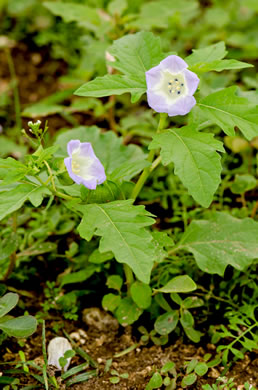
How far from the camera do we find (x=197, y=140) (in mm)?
1981

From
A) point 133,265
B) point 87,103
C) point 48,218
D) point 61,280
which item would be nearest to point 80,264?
point 61,280

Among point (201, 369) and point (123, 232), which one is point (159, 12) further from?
point (201, 369)

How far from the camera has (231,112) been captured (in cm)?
203

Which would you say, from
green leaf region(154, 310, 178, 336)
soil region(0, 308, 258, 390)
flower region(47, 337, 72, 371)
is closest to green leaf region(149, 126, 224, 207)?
green leaf region(154, 310, 178, 336)

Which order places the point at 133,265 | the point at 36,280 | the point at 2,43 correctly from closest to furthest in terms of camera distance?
1. the point at 133,265
2. the point at 36,280
3. the point at 2,43

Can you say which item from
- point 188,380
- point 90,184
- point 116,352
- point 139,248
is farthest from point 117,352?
point 90,184

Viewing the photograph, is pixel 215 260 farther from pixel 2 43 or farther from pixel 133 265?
pixel 2 43

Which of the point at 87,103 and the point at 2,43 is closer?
the point at 87,103

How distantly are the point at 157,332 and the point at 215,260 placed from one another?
1.39 feet

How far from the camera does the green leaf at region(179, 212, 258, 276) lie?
2246mm

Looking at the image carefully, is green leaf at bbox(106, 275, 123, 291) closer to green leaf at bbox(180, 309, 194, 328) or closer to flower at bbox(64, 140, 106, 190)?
green leaf at bbox(180, 309, 194, 328)

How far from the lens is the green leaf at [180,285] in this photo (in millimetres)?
2172

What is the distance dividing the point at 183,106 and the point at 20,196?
71 cm

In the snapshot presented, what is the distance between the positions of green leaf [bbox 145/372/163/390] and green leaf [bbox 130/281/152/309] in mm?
312
